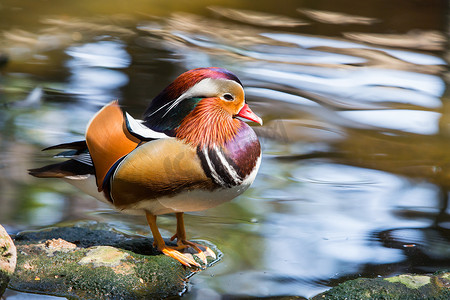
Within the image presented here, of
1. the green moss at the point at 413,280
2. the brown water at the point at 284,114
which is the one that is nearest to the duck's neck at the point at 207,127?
the brown water at the point at 284,114

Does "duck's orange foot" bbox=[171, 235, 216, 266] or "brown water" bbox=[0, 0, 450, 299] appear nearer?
"duck's orange foot" bbox=[171, 235, 216, 266]

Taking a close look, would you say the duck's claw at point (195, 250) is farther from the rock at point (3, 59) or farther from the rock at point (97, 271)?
the rock at point (3, 59)

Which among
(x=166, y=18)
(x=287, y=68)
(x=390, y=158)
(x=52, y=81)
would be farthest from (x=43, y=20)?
(x=390, y=158)

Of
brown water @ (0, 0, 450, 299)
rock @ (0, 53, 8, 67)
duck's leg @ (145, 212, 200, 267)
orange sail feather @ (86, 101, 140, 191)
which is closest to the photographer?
orange sail feather @ (86, 101, 140, 191)

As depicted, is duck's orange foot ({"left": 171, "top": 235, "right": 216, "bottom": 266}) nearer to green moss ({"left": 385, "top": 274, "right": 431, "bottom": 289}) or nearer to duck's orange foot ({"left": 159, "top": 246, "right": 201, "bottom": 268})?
duck's orange foot ({"left": 159, "top": 246, "right": 201, "bottom": 268})

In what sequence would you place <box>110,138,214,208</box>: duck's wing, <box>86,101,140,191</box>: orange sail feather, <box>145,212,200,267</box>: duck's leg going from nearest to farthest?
<box>110,138,214,208</box>: duck's wing
<box>86,101,140,191</box>: orange sail feather
<box>145,212,200,267</box>: duck's leg

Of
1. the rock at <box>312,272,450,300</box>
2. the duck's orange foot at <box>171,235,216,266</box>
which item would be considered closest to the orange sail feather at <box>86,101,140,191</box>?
the duck's orange foot at <box>171,235,216,266</box>

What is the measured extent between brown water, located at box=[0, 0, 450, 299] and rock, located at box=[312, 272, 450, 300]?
252 mm

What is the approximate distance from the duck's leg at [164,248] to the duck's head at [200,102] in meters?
0.50

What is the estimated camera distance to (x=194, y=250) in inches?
131

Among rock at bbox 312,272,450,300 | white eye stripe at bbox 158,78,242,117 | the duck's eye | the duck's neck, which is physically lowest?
Result: rock at bbox 312,272,450,300

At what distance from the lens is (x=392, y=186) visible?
460cm

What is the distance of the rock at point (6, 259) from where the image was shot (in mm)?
2875

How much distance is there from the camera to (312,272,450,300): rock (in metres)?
2.91
